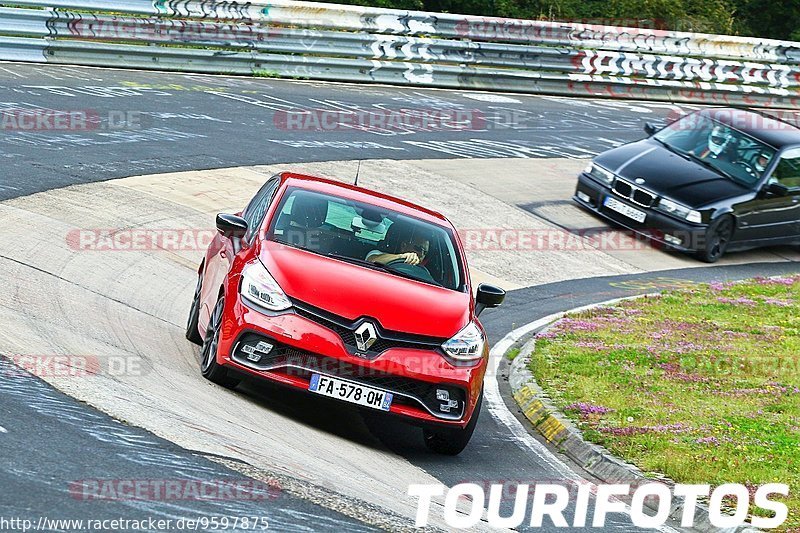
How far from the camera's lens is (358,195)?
33.5 feet

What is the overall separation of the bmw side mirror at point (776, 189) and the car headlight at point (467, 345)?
10.7 meters

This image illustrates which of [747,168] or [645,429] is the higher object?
[747,168]

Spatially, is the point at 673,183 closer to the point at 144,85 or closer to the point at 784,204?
the point at 784,204

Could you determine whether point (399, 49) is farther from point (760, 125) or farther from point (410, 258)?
point (410, 258)

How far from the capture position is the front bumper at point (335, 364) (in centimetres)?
839

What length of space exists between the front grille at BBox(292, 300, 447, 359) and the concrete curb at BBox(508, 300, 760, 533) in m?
1.71

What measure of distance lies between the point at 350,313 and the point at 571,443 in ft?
7.37

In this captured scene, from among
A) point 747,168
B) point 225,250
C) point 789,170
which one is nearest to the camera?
point 225,250

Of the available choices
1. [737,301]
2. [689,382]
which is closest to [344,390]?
[689,382]

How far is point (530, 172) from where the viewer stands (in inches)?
830

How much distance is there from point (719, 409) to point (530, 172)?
1096 centimetres

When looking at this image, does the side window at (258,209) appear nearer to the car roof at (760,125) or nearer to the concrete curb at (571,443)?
the concrete curb at (571,443)

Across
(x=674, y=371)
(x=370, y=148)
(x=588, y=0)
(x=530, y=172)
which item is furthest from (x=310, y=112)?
(x=588, y=0)

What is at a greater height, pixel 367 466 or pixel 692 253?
pixel 367 466
